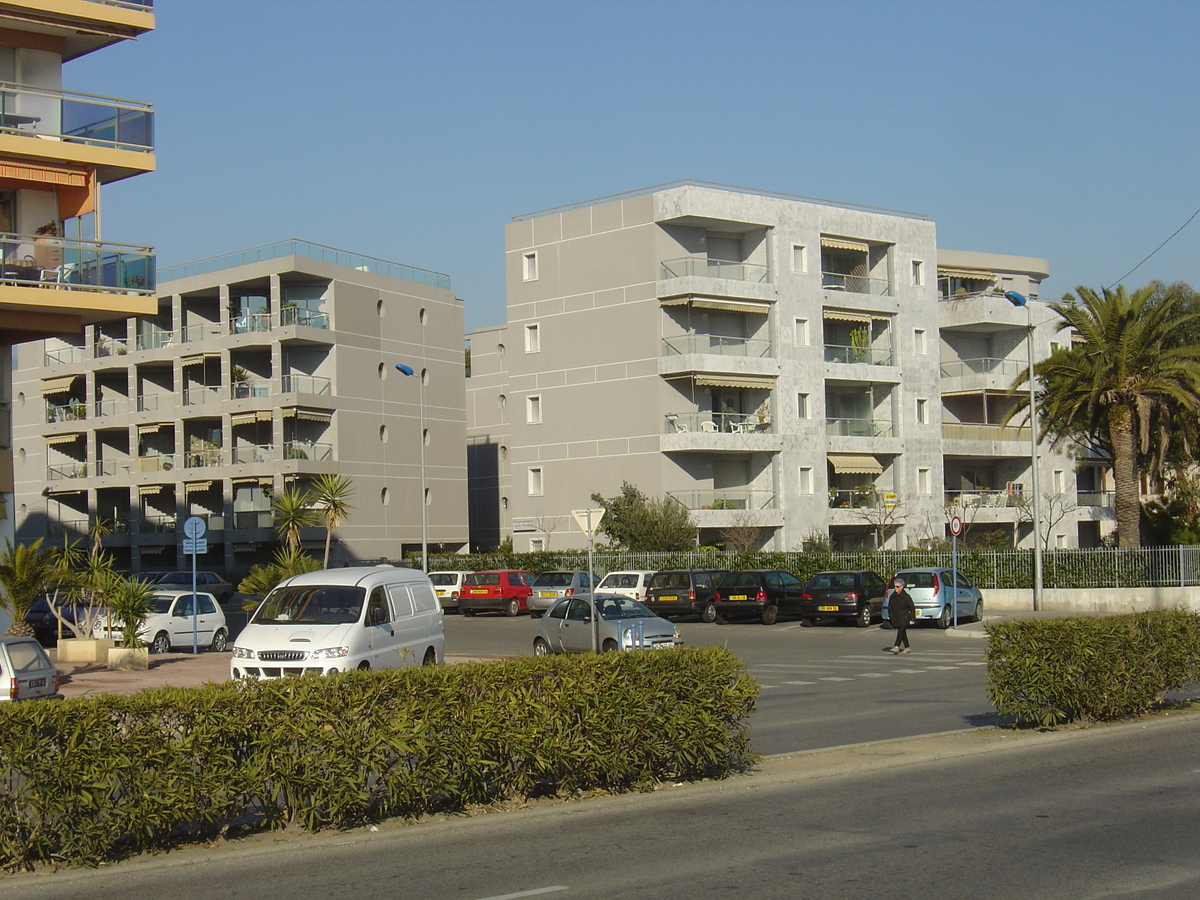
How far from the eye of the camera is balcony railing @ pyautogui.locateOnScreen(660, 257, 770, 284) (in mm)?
53906

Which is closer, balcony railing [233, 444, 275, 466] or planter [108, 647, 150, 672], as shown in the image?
planter [108, 647, 150, 672]

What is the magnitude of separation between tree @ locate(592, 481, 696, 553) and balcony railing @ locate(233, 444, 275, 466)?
18157 mm

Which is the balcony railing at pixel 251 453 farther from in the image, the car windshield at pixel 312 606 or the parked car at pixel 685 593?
the car windshield at pixel 312 606

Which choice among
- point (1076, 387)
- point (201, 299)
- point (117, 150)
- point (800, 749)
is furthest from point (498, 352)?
point (800, 749)

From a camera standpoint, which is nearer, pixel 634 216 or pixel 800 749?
pixel 800 749

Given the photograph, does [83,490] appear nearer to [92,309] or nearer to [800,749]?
[92,309]

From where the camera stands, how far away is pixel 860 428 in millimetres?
59031

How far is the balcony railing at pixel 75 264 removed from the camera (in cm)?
2569

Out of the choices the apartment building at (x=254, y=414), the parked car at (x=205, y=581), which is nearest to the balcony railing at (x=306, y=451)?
the apartment building at (x=254, y=414)

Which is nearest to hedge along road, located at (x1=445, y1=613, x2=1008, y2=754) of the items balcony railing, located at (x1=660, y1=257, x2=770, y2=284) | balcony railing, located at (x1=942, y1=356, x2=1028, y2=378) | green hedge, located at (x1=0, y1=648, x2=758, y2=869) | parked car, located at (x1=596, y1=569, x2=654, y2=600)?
green hedge, located at (x1=0, y1=648, x2=758, y2=869)

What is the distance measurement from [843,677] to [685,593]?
1886 cm

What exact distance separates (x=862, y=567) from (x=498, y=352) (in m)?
38.2

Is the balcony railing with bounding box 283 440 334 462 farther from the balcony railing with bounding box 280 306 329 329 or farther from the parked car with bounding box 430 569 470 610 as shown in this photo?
the parked car with bounding box 430 569 470 610

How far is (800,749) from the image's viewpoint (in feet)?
46.0
